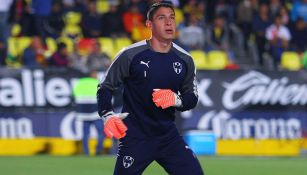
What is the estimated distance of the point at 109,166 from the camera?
656 inches

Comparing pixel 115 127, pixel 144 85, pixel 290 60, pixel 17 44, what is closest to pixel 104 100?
pixel 115 127

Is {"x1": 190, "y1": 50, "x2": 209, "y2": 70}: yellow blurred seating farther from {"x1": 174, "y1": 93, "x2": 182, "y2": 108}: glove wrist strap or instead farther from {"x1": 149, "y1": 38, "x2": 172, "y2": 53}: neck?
{"x1": 174, "y1": 93, "x2": 182, "y2": 108}: glove wrist strap

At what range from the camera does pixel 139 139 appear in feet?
27.5

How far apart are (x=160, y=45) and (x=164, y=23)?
26 cm

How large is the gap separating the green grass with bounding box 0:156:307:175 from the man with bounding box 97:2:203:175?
22.0 ft

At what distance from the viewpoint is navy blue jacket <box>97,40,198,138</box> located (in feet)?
27.4

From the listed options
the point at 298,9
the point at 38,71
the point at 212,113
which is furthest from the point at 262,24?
the point at 38,71

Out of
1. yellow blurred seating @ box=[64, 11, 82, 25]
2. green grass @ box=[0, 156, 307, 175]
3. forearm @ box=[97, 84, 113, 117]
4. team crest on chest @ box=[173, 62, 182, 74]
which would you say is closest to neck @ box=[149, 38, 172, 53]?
team crest on chest @ box=[173, 62, 182, 74]

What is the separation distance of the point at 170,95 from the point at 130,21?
1718cm

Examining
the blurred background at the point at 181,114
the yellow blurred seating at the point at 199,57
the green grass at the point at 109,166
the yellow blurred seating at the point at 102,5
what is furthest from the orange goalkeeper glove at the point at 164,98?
the yellow blurred seating at the point at 102,5

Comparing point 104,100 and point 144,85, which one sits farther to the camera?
point 144,85

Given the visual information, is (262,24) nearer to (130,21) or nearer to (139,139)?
(130,21)

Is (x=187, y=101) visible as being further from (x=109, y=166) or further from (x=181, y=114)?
(x=181, y=114)

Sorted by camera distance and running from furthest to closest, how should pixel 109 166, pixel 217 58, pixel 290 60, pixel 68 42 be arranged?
1. pixel 290 60
2. pixel 68 42
3. pixel 217 58
4. pixel 109 166
